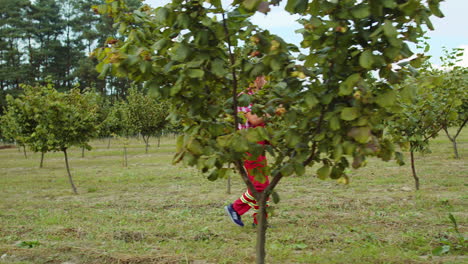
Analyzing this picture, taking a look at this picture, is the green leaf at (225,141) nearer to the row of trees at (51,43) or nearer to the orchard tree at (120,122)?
the orchard tree at (120,122)

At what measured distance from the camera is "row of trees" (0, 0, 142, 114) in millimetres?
43344

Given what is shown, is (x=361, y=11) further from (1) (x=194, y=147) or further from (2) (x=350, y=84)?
(1) (x=194, y=147)

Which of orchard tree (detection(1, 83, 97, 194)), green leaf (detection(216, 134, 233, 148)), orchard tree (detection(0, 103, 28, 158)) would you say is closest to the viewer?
green leaf (detection(216, 134, 233, 148))

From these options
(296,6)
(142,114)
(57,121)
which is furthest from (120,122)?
(296,6)

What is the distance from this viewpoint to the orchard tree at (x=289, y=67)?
5.85 ft

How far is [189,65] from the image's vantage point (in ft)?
6.13

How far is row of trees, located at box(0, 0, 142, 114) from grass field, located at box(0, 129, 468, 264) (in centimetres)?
3856

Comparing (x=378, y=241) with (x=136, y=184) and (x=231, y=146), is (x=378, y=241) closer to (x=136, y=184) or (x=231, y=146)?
(x=231, y=146)

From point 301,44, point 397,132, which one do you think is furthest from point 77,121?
point 301,44

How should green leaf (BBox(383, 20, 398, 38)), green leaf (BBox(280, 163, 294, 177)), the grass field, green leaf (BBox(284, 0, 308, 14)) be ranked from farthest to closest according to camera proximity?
the grass field, green leaf (BBox(280, 163, 294, 177)), green leaf (BBox(284, 0, 308, 14)), green leaf (BBox(383, 20, 398, 38))

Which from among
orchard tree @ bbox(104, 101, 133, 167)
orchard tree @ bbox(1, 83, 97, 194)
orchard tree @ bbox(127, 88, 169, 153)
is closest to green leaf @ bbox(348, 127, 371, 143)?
orchard tree @ bbox(1, 83, 97, 194)

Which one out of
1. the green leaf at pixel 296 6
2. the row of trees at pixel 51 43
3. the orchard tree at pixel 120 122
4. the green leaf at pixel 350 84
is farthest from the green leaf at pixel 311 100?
the row of trees at pixel 51 43

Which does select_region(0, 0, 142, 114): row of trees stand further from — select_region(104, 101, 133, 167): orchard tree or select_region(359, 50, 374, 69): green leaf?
select_region(359, 50, 374, 69): green leaf

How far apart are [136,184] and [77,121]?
235cm
